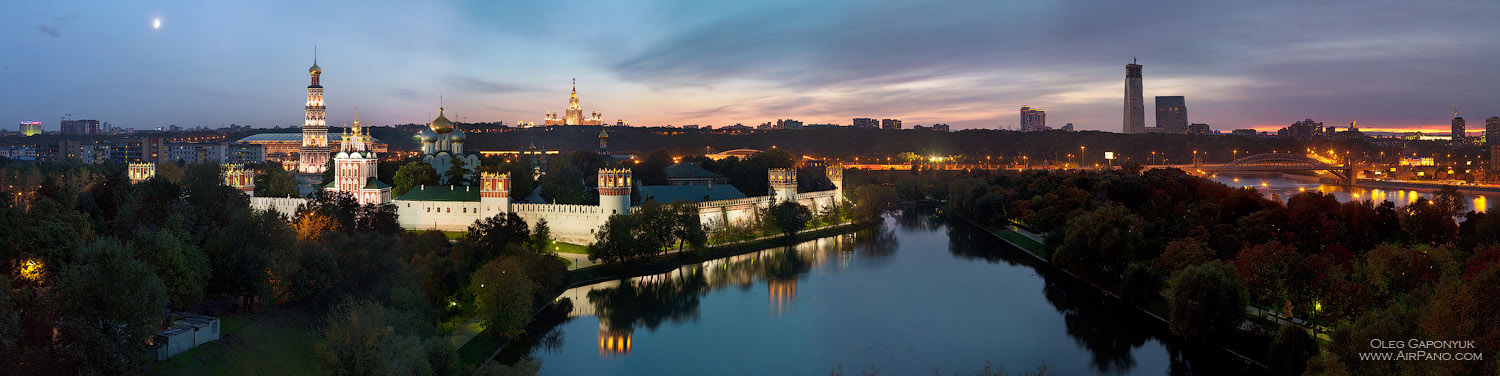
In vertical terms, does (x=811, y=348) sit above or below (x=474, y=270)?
below

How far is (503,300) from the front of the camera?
1930 cm

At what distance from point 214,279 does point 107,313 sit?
4530 mm

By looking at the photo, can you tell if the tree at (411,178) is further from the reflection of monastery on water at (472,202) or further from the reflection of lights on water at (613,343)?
the reflection of lights on water at (613,343)

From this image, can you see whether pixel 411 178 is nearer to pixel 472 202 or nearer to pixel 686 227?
pixel 472 202

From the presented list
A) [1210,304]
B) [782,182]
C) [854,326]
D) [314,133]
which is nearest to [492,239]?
[854,326]

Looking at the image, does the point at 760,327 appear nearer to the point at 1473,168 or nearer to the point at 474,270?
the point at 474,270

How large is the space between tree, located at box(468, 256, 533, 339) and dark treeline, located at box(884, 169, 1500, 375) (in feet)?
45.0

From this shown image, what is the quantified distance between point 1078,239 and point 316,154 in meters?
43.4

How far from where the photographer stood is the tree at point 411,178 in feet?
116

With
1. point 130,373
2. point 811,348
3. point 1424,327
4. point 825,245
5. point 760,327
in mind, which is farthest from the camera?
point 825,245

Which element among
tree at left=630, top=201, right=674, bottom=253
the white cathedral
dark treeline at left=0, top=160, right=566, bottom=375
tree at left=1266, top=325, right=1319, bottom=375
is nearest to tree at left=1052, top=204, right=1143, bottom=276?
tree at left=1266, top=325, right=1319, bottom=375

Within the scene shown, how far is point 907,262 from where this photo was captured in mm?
32250

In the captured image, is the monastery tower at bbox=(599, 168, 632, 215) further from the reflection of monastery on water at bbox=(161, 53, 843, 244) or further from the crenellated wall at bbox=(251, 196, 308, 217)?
the crenellated wall at bbox=(251, 196, 308, 217)

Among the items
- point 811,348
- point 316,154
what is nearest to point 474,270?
point 811,348
